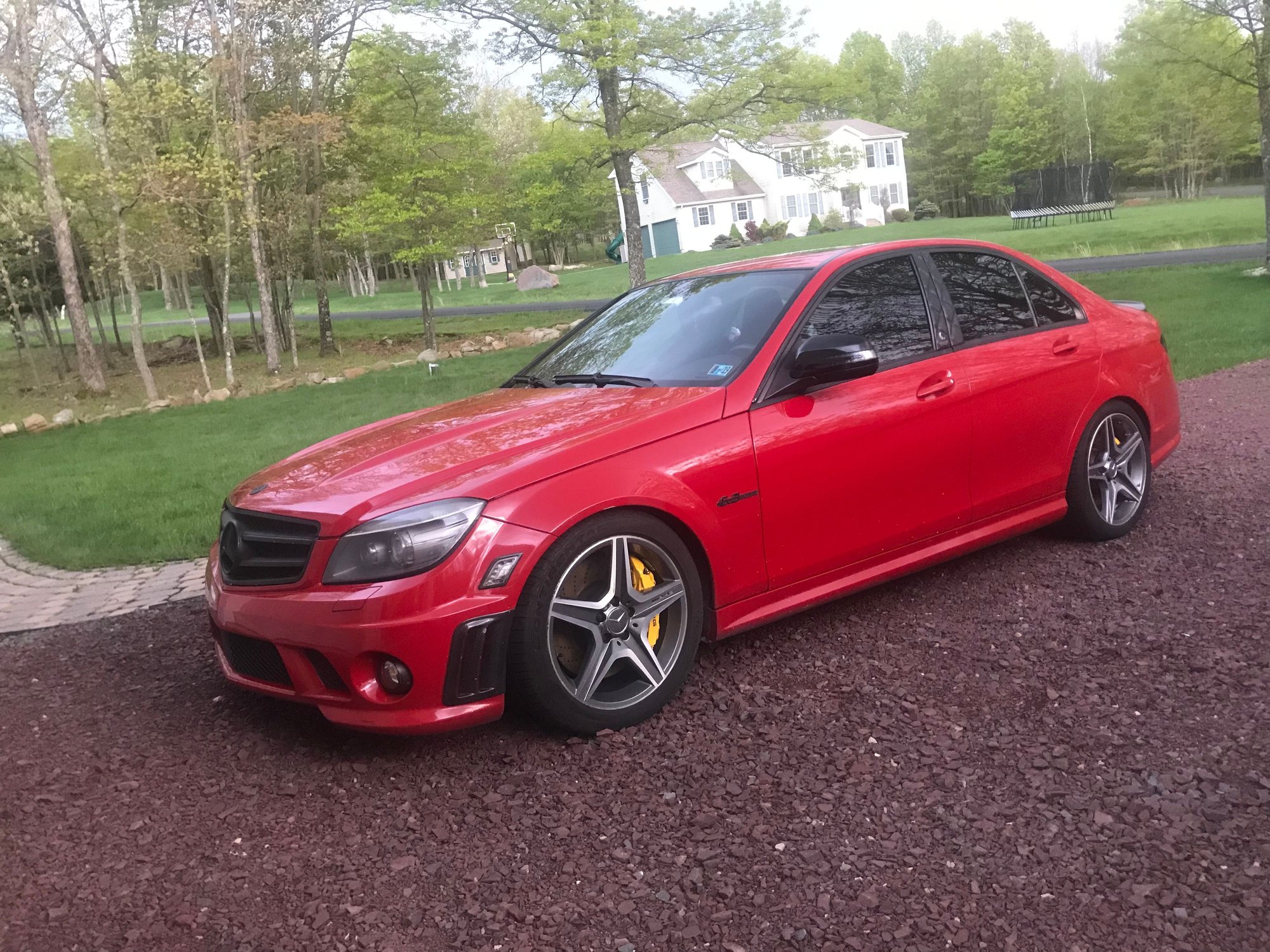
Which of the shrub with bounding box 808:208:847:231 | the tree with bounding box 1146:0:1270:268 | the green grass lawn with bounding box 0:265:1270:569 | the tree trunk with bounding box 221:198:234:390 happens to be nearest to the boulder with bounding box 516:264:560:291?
the shrub with bounding box 808:208:847:231

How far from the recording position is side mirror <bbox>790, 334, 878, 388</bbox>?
414cm

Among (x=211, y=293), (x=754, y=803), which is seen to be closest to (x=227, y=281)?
(x=211, y=293)

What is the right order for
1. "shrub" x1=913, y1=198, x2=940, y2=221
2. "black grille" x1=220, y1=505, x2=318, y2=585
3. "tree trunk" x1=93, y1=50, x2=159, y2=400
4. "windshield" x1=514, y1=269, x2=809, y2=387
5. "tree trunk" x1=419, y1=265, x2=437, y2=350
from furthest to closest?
"shrub" x1=913, y1=198, x2=940, y2=221
"tree trunk" x1=419, y1=265, x2=437, y2=350
"tree trunk" x1=93, y1=50, x2=159, y2=400
"windshield" x1=514, y1=269, x2=809, y2=387
"black grille" x1=220, y1=505, x2=318, y2=585

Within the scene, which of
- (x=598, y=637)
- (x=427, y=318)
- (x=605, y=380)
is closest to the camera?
(x=598, y=637)

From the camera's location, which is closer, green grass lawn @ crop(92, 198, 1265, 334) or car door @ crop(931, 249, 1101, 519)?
car door @ crop(931, 249, 1101, 519)

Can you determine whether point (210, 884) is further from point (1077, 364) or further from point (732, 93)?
point (732, 93)

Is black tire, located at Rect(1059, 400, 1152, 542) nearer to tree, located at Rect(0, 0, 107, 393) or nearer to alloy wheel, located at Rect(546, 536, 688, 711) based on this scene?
alloy wheel, located at Rect(546, 536, 688, 711)

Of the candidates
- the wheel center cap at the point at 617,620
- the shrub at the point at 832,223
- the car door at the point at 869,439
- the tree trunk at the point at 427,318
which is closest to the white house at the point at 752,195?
the shrub at the point at 832,223

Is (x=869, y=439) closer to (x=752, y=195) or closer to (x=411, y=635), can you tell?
(x=411, y=635)

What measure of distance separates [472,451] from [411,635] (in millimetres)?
772

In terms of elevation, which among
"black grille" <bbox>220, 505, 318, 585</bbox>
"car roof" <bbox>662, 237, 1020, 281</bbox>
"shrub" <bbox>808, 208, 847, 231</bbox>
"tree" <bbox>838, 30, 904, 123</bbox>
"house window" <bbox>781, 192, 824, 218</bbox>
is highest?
"tree" <bbox>838, 30, 904, 123</bbox>

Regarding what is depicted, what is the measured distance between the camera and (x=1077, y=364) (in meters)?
5.21

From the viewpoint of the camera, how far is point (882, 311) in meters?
4.73

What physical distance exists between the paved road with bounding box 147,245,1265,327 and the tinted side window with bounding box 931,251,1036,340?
8825 mm
